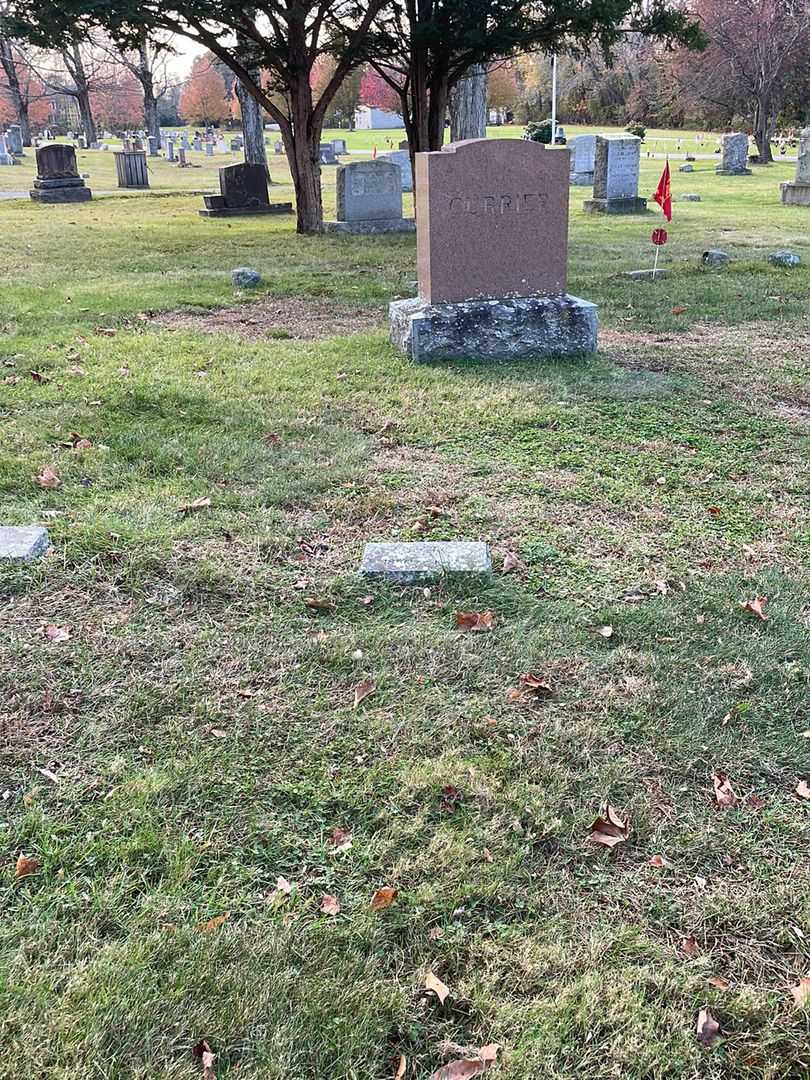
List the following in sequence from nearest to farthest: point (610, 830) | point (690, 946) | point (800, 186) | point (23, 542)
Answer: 1. point (690, 946)
2. point (610, 830)
3. point (23, 542)
4. point (800, 186)

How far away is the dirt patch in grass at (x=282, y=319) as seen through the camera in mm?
8594

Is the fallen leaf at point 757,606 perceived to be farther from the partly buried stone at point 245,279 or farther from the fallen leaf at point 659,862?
the partly buried stone at point 245,279

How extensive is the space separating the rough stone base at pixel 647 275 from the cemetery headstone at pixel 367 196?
689cm

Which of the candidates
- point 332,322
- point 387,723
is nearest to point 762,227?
point 332,322

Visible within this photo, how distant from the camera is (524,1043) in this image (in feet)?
6.16

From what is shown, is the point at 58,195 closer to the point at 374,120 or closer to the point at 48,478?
the point at 48,478

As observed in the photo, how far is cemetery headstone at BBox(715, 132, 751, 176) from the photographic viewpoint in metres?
31.2

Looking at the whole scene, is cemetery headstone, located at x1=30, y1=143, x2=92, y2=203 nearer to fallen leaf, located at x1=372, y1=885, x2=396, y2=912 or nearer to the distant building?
fallen leaf, located at x1=372, y1=885, x2=396, y2=912

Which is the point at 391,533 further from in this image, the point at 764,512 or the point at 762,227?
the point at 762,227

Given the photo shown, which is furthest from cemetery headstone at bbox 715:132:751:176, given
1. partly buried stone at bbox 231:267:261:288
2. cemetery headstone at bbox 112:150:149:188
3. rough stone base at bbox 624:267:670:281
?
partly buried stone at bbox 231:267:261:288

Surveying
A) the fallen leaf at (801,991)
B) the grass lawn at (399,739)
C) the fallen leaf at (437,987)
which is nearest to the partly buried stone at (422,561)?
the grass lawn at (399,739)

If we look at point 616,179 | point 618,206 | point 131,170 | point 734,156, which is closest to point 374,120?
point 734,156

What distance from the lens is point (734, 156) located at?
3139cm

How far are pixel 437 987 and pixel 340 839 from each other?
21.0 inches
